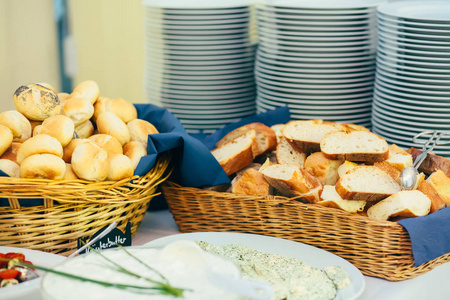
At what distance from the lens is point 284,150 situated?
49.1 inches

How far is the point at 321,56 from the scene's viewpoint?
4.84ft

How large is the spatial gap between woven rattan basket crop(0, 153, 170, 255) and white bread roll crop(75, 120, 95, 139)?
0.23 meters

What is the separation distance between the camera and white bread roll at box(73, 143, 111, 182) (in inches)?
38.9

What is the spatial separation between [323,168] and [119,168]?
0.45 meters

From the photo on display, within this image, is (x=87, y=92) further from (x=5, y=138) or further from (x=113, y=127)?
(x=5, y=138)

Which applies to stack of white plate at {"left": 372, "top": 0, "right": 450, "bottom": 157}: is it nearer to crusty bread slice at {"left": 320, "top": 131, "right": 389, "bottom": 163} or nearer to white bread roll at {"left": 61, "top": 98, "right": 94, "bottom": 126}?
crusty bread slice at {"left": 320, "top": 131, "right": 389, "bottom": 163}

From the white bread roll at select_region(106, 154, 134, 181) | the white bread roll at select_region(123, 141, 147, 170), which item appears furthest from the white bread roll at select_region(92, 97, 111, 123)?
the white bread roll at select_region(106, 154, 134, 181)

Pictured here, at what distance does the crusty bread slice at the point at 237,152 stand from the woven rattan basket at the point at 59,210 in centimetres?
25

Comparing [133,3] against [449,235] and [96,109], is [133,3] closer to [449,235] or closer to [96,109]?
[96,109]

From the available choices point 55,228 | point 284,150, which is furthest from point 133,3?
point 55,228

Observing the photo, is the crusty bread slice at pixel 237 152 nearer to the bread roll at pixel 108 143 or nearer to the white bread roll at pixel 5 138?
the bread roll at pixel 108 143

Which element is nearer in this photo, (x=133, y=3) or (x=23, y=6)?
(x=23, y=6)

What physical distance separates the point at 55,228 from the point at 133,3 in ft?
8.52

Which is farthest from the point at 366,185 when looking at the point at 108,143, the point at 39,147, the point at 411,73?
the point at 39,147
